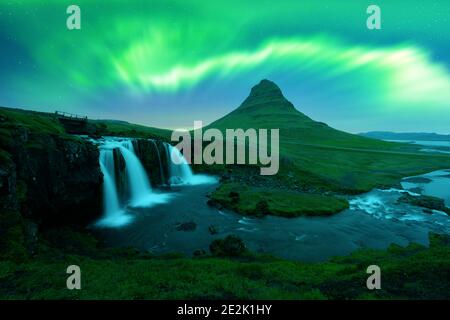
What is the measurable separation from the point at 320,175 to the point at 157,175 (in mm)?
53135

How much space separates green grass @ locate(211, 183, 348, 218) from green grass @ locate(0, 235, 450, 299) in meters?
22.7

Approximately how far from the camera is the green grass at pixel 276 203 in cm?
4234

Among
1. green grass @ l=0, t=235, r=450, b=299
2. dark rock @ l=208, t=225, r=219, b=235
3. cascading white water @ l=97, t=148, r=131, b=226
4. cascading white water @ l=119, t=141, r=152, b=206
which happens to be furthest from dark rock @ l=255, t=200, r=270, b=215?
cascading white water @ l=119, t=141, r=152, b=206

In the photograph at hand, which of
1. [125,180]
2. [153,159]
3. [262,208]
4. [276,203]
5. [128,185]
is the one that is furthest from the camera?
[153,159]

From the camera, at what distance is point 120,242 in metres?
30.0

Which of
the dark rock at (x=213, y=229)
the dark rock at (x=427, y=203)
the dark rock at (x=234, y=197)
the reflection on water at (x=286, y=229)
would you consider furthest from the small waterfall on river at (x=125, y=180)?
the dark rock at (x=427, y=203)

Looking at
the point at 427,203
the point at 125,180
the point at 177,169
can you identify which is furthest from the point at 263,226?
the point at 177,169

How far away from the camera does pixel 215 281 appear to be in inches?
609

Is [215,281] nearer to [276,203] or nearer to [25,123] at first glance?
[276,203]

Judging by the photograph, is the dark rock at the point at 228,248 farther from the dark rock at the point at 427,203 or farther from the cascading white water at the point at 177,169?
the dark rock at the point at 427,203

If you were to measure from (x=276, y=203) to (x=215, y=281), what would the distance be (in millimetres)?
32461
